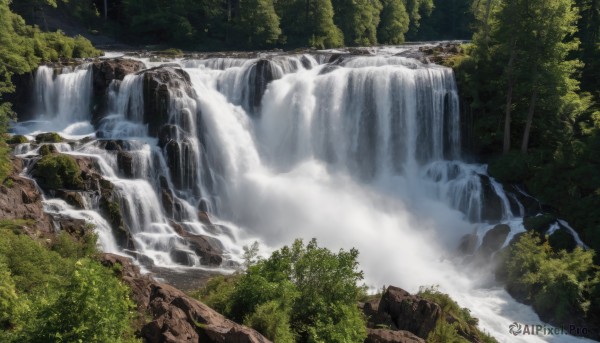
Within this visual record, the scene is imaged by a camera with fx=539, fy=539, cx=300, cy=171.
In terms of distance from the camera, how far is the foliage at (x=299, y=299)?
12.9 m

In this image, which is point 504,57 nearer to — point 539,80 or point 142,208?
point 539,80

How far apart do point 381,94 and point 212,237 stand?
14242 mm

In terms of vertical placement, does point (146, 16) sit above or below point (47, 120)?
above

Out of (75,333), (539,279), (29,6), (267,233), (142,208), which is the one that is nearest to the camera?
(75,333)

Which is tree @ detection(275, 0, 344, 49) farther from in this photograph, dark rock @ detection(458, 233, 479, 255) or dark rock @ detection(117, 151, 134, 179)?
dark rock @ detection(458, 233, 479, 255)

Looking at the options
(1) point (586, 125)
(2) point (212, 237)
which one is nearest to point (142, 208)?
(2) point (212, 237)

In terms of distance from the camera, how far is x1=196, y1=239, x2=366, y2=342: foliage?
12.9 m

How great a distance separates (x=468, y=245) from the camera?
27594 millimetres

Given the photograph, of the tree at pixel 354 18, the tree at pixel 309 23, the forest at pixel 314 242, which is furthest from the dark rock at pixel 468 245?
the tree at pixel 354 18

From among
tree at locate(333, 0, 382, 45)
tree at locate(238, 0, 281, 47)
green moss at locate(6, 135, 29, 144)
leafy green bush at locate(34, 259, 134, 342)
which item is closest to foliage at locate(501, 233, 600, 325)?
leafy green bush at locate(34, 259, 134, 342)

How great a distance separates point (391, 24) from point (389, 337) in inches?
2654

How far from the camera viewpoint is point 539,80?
29672 millimetres

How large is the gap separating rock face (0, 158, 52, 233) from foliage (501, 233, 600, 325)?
65.2ft

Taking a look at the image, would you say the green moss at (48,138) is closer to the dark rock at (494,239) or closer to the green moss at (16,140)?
the green moss at (16,140)
